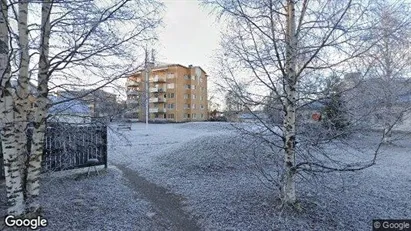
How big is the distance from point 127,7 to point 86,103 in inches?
73.1

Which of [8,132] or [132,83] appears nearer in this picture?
[8,132]

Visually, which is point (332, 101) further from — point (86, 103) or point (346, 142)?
point (86, 103)

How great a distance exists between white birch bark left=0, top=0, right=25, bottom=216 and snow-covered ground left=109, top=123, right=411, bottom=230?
6.90ft

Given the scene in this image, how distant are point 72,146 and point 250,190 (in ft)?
13.6

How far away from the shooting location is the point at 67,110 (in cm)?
464

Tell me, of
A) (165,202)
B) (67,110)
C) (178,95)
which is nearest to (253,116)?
(165,202)

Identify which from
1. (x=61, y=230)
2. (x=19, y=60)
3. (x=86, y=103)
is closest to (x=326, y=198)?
(x=61, y=230)

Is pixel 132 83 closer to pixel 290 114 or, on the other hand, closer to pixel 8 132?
pixel 8 132

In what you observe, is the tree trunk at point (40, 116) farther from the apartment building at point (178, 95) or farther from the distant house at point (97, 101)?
the apartment building at point (178, 95)

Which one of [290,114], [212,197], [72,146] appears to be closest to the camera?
[290,114]

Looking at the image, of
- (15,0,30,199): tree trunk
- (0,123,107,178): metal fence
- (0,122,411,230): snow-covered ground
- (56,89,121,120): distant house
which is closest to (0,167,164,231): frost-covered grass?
(0,122,411,230): snow-covered ground

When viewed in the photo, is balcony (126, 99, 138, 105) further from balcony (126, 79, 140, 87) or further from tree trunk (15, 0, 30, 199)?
tree trunk (15, 0, 30, 199)

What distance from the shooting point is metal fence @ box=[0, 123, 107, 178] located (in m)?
5.29

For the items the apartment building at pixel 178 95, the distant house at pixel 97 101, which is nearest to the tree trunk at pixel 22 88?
the distant house at pixel 97 101
